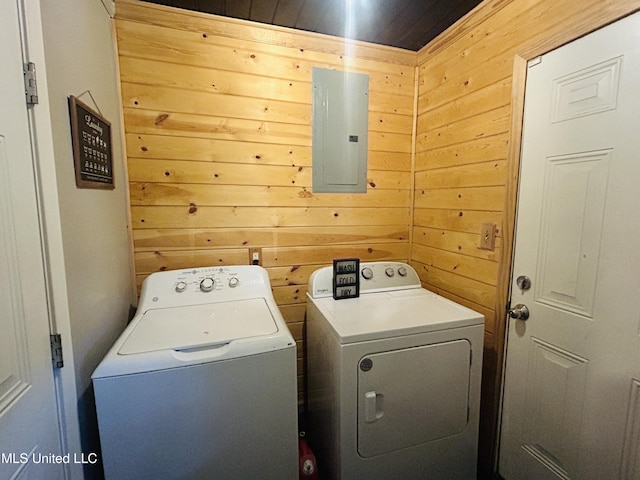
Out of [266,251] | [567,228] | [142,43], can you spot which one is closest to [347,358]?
[266,251]

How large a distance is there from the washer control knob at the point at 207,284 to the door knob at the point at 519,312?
146cm

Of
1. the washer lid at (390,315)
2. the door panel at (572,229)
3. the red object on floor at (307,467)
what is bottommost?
the red object on floor at (307,467)

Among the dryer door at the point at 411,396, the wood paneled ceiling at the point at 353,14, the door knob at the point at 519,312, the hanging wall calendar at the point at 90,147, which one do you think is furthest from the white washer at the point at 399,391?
the wood paneled ceiling at the point at 353,14

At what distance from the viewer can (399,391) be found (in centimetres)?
127

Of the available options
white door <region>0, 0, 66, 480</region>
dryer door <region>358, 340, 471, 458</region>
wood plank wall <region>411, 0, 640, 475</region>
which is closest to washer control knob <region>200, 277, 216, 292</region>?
white door <region>0, 0, 66, 480</region>

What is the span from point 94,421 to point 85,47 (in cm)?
144

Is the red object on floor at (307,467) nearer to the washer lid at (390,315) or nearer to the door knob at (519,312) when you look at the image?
the washer lid at (390,315)

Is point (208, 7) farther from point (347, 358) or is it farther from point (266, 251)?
point (347, 358)

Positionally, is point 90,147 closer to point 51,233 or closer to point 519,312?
point 51,233

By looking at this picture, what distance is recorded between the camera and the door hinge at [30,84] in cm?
80

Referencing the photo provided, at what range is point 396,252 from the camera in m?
2.13

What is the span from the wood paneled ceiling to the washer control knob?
1420mm

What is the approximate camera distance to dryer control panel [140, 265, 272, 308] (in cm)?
144

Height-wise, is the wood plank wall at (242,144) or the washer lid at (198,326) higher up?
the wood plank wall at (242,144)
